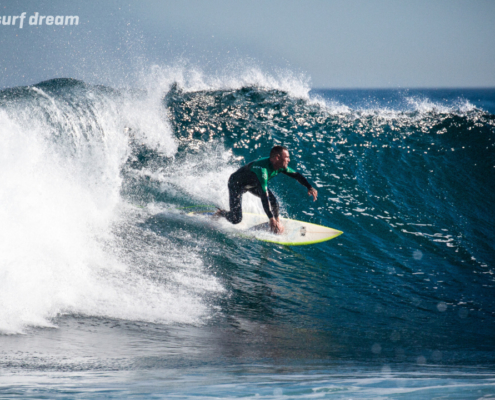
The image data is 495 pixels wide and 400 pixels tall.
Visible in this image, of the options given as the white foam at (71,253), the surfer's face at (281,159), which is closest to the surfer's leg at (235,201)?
the surfer's face at (281,159)

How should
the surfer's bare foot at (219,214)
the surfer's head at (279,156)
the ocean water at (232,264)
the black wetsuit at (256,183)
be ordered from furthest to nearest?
the surfer's bare foot at (219,214), the black wetsuit at (256,183), the surfer's head at (279,156), the ocean water at (232,264)

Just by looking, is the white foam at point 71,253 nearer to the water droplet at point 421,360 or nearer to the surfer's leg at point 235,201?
the surfer's leg at point 235,201

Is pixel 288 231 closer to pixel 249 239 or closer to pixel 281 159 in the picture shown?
pixel 249 239

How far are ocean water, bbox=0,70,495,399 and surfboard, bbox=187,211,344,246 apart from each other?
21 cm

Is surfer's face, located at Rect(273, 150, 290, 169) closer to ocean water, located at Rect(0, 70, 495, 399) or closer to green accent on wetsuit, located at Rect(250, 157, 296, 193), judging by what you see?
green accent on wetsuit, located at Rect(250, 157, 296, 193)

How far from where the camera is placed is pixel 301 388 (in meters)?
2.25

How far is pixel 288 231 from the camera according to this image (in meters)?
6.38

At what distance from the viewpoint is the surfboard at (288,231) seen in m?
6.12

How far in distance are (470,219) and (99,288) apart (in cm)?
629

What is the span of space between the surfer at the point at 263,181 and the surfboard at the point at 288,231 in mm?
166

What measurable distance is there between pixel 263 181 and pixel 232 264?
129 cm

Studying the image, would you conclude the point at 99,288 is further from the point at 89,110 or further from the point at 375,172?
the point at 89,110

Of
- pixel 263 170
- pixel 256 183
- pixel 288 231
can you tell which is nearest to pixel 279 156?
pixel 263 170

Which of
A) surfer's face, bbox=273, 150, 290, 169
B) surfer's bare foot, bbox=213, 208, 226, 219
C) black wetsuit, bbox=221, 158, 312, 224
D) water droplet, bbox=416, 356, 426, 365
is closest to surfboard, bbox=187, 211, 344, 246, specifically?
surfer's bare foot, bbox=213, 208, 226, 219
